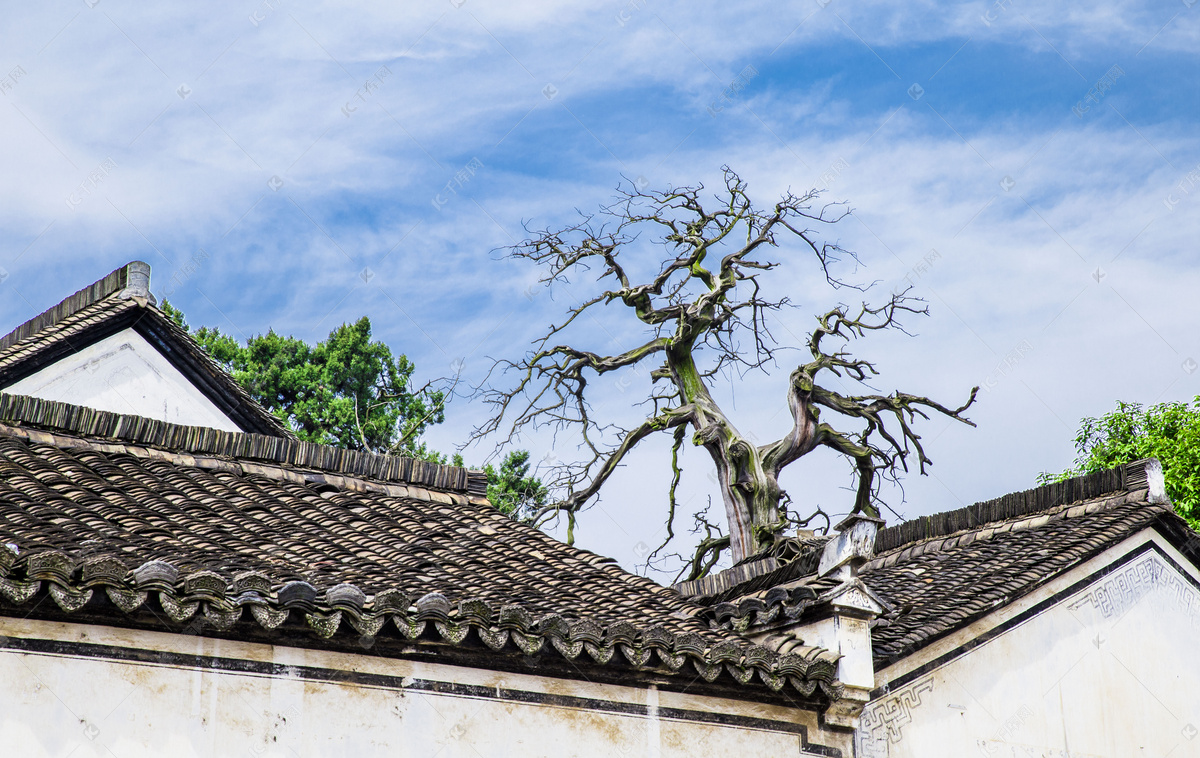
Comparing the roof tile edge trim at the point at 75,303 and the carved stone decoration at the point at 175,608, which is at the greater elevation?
the roof tile edge trim at the point at 75,303

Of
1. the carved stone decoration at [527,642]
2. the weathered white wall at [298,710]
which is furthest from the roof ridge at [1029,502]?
the carved stone decoration at [527,642]

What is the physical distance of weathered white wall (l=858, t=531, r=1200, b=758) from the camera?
951 cm

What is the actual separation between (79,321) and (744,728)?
7.97 m

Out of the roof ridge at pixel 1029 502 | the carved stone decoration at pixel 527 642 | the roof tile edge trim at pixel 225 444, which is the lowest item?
the carved stone decoration at pixel 527 642

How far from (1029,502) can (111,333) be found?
9.73 meters

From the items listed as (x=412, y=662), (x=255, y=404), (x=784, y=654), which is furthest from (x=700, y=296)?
(x=412, y=662)

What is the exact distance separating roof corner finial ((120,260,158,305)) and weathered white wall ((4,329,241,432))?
1.26 feet

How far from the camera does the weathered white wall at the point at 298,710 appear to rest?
6402 mm

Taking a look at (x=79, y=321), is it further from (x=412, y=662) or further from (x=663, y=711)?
(x=663, y=711)

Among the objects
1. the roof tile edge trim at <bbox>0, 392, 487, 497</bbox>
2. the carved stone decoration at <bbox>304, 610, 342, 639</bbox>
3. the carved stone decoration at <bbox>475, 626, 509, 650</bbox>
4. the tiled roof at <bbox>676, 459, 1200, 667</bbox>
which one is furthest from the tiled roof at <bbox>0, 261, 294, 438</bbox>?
the carved stone decoration at <bbox>475, 626, 509, 650</bbox>

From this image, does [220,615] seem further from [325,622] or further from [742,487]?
[742,487]

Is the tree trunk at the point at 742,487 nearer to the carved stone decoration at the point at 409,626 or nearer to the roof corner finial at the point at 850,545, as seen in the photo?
the roof corner finial at the point at 850,545

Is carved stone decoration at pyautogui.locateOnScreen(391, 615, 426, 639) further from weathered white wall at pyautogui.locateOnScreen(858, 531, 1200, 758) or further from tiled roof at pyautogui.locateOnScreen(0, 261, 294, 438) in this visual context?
tiled roof at pyautogui.locateOnScreen(0, 261, 294, 438)

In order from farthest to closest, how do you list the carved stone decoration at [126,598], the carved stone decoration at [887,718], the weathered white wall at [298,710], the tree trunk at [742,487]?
the tree trunk at [742,487], the carved stone decoration at [887,718], the weathered white wall at [298,710], the carved stone decoration at [126,598]
